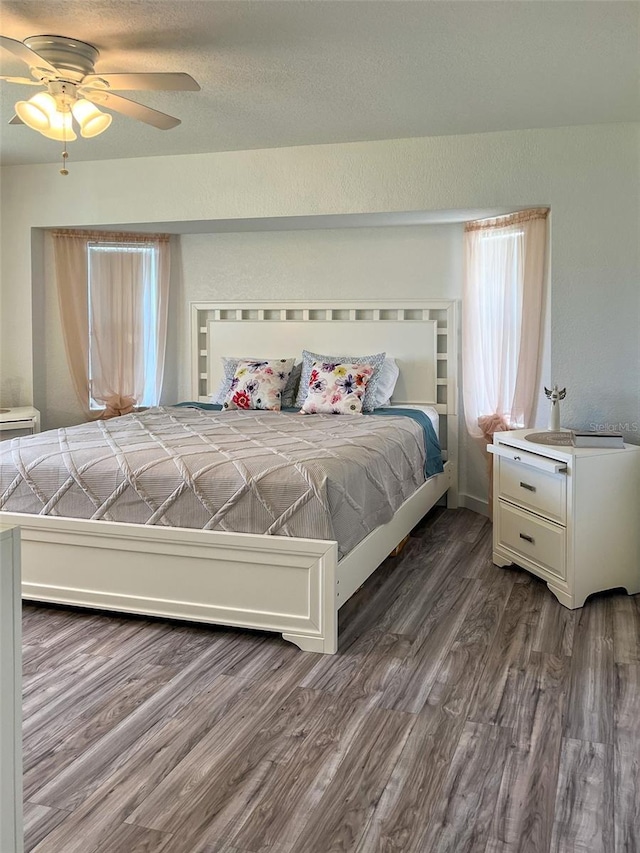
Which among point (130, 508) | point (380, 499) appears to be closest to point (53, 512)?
point (130, 508)

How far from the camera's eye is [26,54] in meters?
2.62

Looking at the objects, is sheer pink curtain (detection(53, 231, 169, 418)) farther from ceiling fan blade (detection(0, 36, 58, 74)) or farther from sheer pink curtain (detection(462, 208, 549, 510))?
ceiling fan blade (detection(0, 36, 58, 74))

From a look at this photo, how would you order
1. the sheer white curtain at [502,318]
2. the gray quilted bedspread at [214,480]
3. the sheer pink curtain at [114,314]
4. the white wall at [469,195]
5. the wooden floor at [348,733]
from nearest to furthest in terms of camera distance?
1. the wooden floor at [348,733]
2. the gray quilted bedspread at [214,480]
3. the white wall at [469,195]
4. the sheer white curtain at [502,318]
5. the sheer pink curtain at [114,314]

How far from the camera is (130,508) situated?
10.2 feet

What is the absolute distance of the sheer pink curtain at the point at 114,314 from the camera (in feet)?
17.9

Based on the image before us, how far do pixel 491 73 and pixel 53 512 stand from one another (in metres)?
2.69

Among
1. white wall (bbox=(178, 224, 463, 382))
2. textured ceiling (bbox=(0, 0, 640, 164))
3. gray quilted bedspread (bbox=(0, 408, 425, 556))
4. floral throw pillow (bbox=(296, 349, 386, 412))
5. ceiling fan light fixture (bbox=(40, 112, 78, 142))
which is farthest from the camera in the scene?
white wall (bbox=(178, 224, 463, 382))

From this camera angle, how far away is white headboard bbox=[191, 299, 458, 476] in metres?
5.20

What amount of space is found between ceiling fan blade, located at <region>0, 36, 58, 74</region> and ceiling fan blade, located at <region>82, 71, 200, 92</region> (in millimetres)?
156

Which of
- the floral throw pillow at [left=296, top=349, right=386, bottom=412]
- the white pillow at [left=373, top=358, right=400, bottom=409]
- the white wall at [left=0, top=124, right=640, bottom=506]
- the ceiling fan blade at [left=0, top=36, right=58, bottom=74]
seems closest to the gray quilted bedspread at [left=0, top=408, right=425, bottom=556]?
the floral throw pillow at [left=296, top=349, right=386, bottom=412]

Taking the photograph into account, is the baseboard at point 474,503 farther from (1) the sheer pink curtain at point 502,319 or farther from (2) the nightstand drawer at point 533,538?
(2) the nightstand drawer at point 533,538

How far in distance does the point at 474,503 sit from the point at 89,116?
345cm

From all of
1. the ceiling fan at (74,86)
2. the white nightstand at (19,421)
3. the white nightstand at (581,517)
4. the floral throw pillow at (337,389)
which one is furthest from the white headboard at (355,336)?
the ceiling fan at (74,86)

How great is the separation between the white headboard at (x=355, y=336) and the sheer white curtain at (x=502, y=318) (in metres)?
0.23
